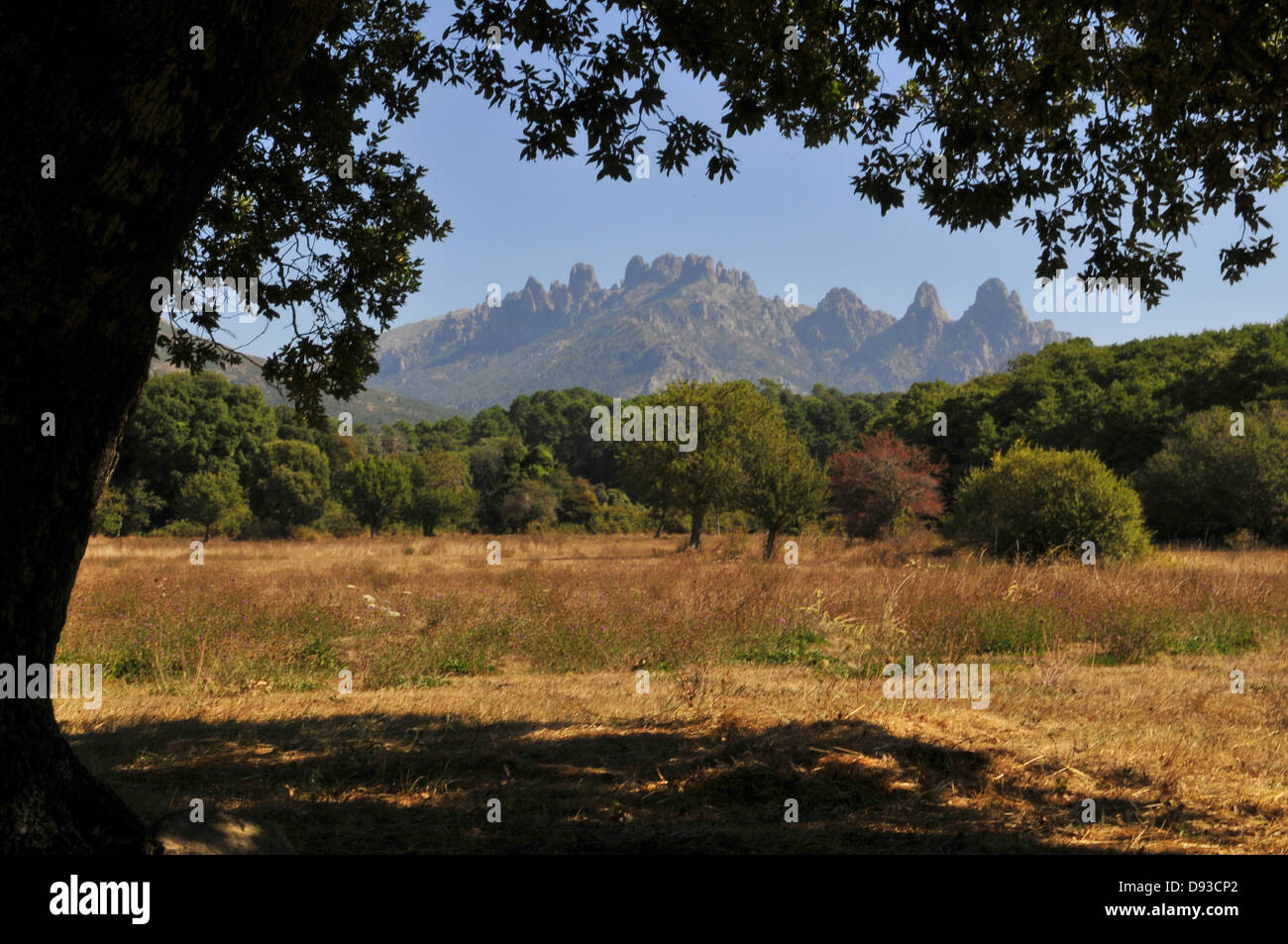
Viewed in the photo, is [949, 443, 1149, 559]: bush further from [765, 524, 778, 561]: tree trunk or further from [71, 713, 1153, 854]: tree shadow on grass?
[71, 713, 1153, 854]: tree shadow on grass

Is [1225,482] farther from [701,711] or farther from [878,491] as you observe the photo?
[701,711]

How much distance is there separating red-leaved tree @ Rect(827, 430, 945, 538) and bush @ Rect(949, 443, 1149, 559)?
41.3 ft

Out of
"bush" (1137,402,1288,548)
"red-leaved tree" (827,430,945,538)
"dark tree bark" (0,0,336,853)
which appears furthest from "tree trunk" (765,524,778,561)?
"dark tree bark" (0,0,336,853)

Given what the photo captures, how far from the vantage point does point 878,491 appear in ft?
112

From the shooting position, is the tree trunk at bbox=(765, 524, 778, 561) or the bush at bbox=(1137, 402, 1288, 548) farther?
the tree trunk at bbox=(765, 524, 778, 561)

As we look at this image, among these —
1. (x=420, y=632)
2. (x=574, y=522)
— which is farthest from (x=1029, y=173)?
(x=574, y=522)

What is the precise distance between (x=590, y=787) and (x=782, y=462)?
26.4 m

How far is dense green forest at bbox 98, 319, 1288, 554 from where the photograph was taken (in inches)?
1166

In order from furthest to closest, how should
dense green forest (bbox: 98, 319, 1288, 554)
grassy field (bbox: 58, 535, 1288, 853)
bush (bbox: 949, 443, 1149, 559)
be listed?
dense green forest (bbox: 98, 319, 1288, 554) < bush (bbox: 949, 443, 1149, 559) < grassy field (bbox: 58, 535, 1288, 853)
